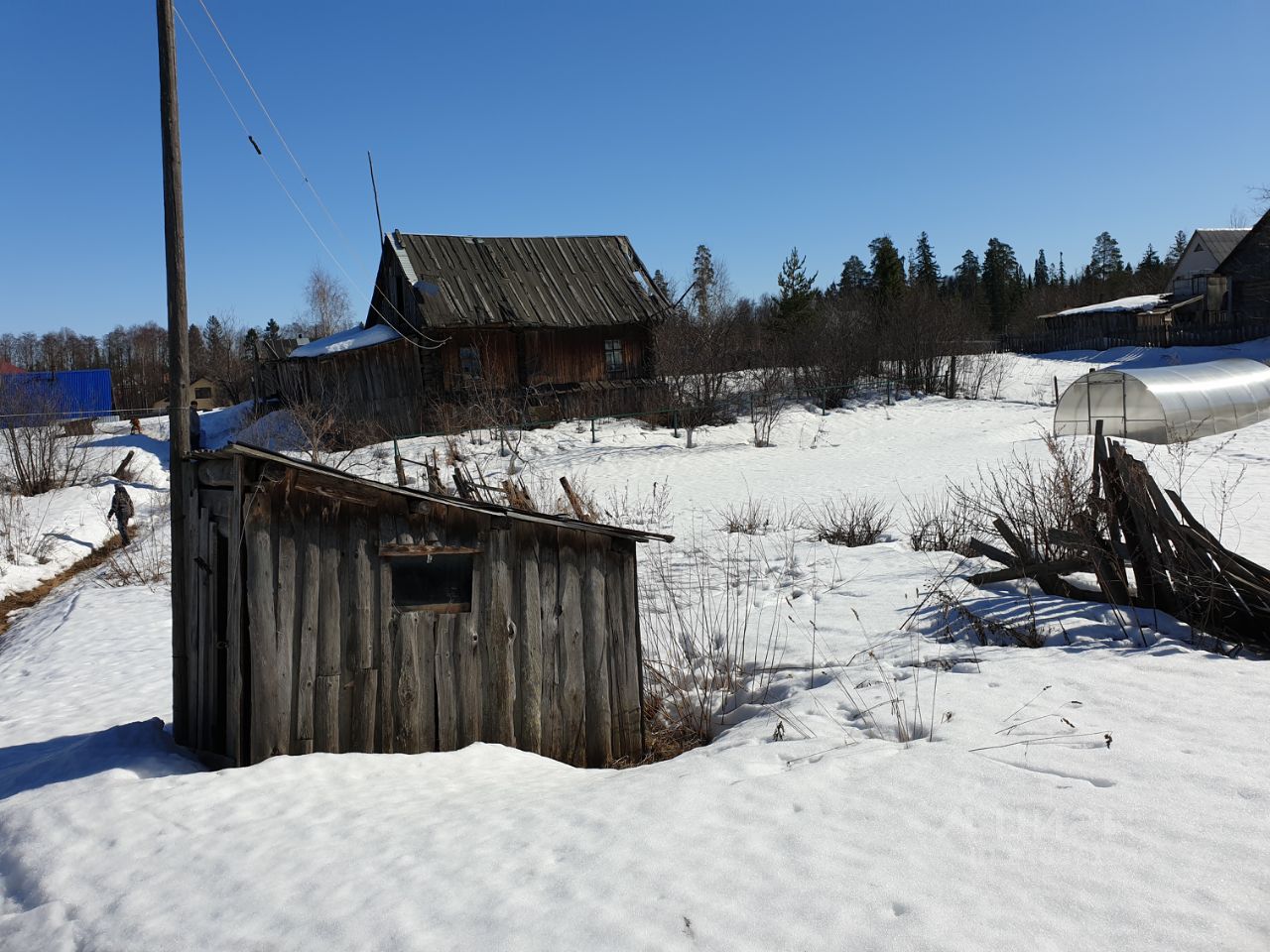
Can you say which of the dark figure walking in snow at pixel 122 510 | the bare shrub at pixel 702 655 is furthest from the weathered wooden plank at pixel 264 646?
the dark figure walking in snow at pixel 122 510

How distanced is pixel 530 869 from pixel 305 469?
269cm

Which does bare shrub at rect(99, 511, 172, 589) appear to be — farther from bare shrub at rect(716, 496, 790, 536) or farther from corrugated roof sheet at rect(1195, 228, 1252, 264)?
corrugated roof sheet at rect(1195, 228, 1252, 264)

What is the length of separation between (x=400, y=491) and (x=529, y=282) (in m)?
24.4

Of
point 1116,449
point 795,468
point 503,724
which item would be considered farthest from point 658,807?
point 795,468

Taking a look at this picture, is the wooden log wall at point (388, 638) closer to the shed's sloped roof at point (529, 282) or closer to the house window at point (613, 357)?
the shed's sloped roof at point (529, 282)

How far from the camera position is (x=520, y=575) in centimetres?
609

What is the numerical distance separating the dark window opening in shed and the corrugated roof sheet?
64313 millimetres

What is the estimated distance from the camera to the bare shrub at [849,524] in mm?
12453

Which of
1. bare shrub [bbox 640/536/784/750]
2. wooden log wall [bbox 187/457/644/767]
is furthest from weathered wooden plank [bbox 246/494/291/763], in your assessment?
bare shrub [bbox 640/536/784/750]

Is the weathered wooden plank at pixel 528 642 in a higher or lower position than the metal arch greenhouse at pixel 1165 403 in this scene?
lower

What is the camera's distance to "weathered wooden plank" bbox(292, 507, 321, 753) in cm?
537

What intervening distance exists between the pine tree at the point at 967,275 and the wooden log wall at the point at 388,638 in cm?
9118

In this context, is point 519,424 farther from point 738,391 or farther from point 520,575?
point 520,575

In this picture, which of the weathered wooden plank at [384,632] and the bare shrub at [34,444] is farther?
the bare shrub at [34,444]
